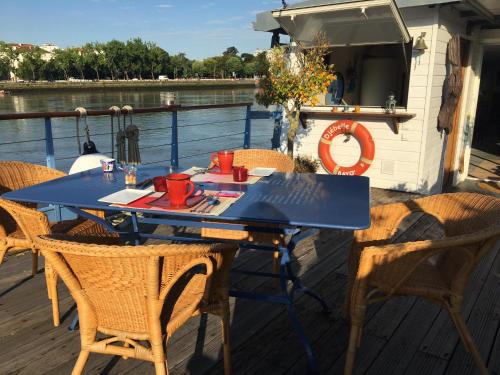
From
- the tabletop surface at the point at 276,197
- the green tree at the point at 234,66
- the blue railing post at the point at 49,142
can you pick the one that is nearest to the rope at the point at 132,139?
the blue railing post at the point at 49,142

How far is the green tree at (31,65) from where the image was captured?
60.2m

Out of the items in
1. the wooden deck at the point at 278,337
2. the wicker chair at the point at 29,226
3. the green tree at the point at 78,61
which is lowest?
the wooden deck at the point at 278,337

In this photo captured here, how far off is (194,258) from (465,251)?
944mm

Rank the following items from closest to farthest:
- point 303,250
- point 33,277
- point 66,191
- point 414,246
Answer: point 414,246, point 66,191, point 33,277, point 303,250

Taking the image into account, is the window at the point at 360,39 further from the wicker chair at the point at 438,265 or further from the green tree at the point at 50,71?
the green tree at the point at 50,71

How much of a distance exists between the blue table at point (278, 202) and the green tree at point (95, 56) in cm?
6682

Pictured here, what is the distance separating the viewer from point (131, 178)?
1836mm

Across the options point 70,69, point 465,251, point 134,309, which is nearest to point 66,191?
point 134,309

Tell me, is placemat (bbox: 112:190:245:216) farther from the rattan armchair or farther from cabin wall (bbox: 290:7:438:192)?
cabin wall (bbox: 290:7:438:192)

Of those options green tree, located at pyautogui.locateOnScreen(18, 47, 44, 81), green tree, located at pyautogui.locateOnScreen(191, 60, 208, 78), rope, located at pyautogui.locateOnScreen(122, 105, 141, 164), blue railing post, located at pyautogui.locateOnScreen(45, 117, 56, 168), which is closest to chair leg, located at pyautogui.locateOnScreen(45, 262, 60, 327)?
blue railing post, located at pyautogui.locateOnScreen(45, 117, 56, 168)

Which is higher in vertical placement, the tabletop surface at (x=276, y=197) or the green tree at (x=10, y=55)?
the green tree at (x=10, y=55)

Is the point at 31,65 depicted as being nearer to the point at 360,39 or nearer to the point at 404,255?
the point at 360,39

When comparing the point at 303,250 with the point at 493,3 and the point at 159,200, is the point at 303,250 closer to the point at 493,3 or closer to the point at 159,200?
the point at 159,200

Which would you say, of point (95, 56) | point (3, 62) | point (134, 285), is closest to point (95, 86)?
point (95, 56)
